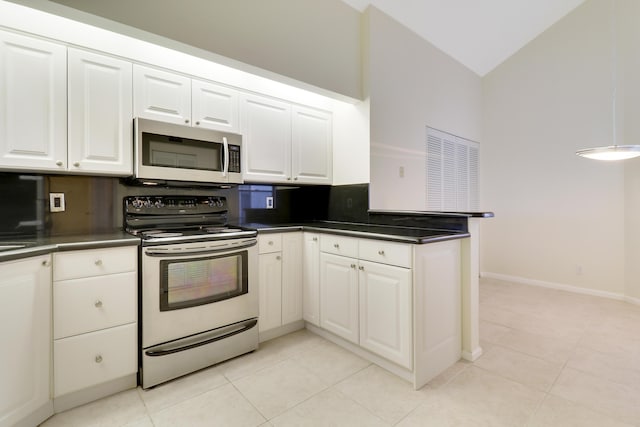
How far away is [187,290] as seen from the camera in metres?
2.01

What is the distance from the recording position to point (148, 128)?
2.08 m

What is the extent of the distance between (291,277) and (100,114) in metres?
1.81

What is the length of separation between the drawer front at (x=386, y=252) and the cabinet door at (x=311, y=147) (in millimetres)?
1177

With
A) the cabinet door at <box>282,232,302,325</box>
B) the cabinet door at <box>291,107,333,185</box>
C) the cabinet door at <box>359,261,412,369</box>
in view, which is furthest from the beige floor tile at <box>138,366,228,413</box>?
the cabinet door at <box>291,107,333,185</box>

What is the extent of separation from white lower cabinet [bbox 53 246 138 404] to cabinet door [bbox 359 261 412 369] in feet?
4.84

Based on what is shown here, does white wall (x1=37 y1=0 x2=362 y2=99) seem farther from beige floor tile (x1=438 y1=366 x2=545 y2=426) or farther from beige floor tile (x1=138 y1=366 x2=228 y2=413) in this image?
beige floor tile (x1=438 y1=366 x2=545 y2=426)

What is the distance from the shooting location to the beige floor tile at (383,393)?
1659mm

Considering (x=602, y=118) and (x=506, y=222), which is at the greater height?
(x=602, y=118)

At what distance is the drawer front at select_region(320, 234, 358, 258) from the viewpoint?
2195 mm

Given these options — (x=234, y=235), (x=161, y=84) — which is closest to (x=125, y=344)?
(x=234, y=235)

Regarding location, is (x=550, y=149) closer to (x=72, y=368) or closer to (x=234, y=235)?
(x=234, y=235)

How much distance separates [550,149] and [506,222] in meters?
1.12

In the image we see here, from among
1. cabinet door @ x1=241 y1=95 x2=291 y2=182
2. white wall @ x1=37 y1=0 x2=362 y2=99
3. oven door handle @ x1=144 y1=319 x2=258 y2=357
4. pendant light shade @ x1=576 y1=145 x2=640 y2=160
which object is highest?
white wall @ x1=37 y1=0 x2=362 y2=99

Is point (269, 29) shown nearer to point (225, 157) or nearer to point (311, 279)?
point (225, 157)
